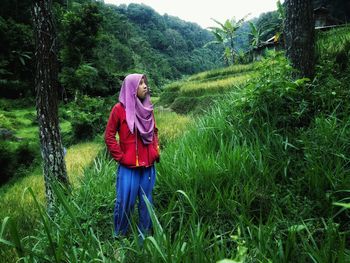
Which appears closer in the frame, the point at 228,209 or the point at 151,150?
the point at 228,209

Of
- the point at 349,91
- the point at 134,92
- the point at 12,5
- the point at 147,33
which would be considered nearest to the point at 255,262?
the point at 134,92

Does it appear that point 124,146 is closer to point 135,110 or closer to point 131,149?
point 131,149

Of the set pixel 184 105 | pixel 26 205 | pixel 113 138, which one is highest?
pixel 113 138

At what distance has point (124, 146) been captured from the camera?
11.0 feet

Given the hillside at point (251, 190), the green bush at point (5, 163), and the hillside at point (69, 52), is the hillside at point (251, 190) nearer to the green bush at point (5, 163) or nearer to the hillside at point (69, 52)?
the green bush at point (5, 163)

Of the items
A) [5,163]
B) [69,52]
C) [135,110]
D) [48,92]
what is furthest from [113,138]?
[69,52]

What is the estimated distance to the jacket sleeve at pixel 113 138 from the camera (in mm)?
3283

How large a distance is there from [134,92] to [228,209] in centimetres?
137

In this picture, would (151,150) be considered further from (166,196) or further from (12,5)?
(12,5)

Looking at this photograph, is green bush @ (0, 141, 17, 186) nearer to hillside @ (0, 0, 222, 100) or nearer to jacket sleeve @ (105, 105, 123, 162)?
jacket sleeve @ (105, 105, 123, 162)

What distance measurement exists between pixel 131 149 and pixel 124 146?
0.09m

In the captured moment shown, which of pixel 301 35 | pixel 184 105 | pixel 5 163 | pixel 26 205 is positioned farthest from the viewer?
pixel 184 105

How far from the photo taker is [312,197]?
3279 mm

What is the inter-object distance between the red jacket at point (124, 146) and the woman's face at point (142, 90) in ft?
0.66
